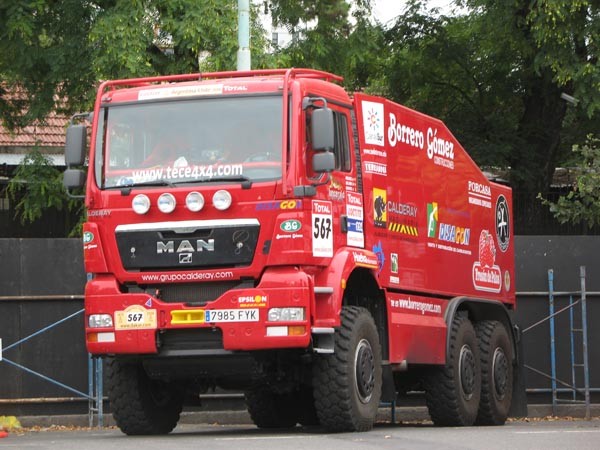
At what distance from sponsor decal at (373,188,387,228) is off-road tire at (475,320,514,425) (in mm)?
3220

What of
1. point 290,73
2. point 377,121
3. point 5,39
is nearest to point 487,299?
point 377,121

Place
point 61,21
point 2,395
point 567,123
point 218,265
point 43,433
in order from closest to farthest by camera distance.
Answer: point 218,265, point 43,433, point 2,395, point 61,21, point 567,123

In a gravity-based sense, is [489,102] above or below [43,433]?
above

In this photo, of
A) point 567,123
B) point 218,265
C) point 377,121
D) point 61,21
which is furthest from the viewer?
point 567,123

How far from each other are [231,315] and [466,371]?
4420 mm

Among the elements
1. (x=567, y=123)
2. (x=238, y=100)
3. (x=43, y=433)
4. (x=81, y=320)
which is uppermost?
(x=567, y=123)

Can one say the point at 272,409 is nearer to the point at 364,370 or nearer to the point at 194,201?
the point at 364,370

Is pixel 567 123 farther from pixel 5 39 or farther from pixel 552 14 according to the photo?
pixel 5 39

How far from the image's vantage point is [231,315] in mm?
12219

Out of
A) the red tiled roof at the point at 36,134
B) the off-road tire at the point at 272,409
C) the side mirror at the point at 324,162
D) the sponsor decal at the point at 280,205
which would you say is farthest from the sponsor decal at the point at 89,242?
the red tiled roof at the point at 36,134

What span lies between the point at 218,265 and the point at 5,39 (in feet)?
37.1

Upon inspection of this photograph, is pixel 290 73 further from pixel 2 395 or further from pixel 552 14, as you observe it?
pixel 552 14

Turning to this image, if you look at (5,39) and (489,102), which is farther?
(489,102)

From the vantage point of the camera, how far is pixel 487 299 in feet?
55.2
